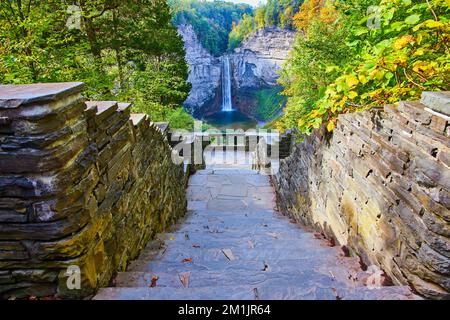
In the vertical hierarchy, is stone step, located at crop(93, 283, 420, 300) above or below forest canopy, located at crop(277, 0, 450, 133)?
below

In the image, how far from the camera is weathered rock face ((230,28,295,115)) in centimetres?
3841

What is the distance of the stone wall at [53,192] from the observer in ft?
4.89

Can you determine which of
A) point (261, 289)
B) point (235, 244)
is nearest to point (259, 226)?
point (235, 244)

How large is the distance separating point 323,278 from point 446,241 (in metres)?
0.89

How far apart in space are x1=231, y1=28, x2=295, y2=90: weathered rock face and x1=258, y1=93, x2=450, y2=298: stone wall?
36.7 m

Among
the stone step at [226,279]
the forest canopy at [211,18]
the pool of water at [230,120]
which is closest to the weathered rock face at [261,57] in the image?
the forest canopy at [211,18]

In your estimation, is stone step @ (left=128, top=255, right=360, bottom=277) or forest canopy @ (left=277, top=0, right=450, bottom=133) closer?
forest canopy @ (left=277, top=0, right=450, bottom=133)

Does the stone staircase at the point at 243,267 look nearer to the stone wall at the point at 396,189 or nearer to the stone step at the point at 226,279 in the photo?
the stone step at the point at 226,279

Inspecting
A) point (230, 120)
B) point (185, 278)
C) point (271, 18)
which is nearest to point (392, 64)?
point (185, 278)

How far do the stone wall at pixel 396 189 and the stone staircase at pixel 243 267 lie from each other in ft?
0.61

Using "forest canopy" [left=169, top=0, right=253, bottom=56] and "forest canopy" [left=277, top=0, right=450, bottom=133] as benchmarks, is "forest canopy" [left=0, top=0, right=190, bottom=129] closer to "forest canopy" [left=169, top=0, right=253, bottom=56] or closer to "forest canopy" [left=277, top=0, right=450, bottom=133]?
Answer: "forest canopy" [left=277, top=0, right=450, bottom=133]

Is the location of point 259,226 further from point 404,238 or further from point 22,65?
point 22,65

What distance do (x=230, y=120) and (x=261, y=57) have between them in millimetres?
9333

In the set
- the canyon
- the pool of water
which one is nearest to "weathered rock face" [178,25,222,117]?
the canyon
